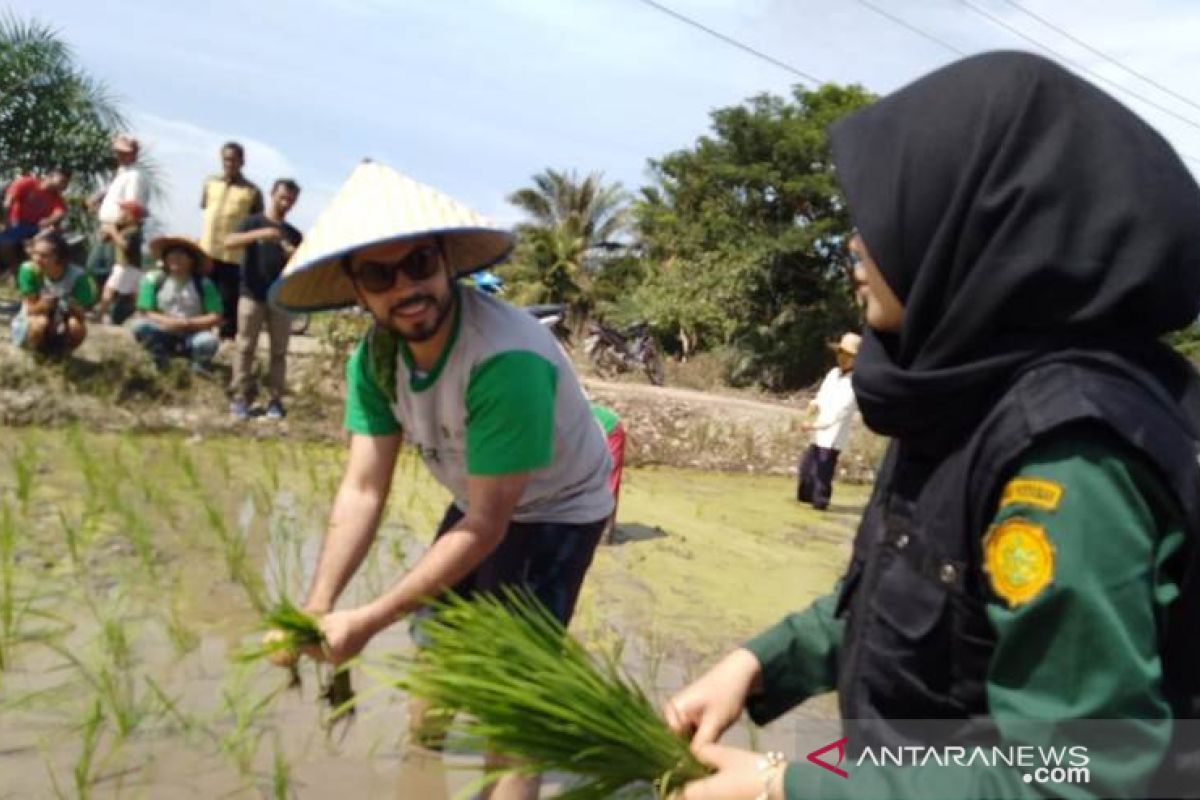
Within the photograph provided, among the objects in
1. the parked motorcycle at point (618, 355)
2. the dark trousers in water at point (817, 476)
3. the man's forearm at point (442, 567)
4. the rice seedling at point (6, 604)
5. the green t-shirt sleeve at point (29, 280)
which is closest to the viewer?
the man's forearm at point (442, 567)

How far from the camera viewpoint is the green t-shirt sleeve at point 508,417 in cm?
202

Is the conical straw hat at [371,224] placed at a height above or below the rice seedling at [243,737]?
above

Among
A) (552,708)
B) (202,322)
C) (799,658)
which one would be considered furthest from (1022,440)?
(202,322)

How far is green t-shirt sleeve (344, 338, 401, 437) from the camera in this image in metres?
2.32

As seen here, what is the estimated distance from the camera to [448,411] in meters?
2.19

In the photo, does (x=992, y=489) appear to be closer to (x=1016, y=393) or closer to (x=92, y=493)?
(x=1016, y=393)

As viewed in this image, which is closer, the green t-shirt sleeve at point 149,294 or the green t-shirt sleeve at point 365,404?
the green t-shirt sleeve at point 365,404

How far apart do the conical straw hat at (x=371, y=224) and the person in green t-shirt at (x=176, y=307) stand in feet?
19.1

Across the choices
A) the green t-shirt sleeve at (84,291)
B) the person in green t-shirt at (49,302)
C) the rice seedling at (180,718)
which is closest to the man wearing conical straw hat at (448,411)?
the rice seedling at (180,718)

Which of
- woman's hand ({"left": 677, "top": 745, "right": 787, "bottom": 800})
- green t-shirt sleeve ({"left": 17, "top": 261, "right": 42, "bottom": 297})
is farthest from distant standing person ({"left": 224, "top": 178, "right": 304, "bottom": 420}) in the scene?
woman's hand ({"left": 677, "top": 745, "right": 787, "bottom": 800})

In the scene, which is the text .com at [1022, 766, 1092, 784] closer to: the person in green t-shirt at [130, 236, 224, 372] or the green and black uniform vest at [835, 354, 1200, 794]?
the green and black uniform vest at [835, 354, 1200, 794]

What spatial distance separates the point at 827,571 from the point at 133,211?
5.63 metres

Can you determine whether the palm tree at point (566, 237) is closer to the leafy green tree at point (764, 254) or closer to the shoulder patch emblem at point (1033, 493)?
the leafy green tree at point (764, 254)

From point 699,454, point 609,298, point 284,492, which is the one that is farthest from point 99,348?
point 609,298
